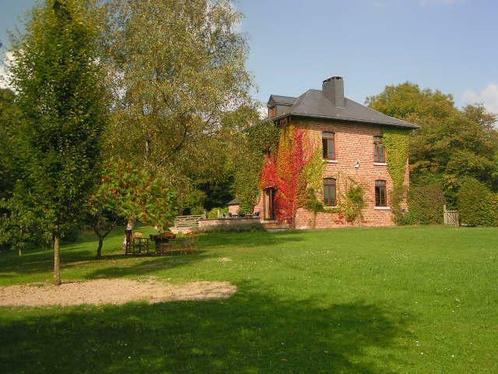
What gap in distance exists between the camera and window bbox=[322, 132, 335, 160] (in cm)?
3306

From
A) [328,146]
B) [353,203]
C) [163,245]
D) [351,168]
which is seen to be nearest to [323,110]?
[328,146]

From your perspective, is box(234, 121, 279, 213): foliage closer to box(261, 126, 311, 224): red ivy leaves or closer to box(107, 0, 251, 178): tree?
box(261, 126, 311, 224): red ivy leaves

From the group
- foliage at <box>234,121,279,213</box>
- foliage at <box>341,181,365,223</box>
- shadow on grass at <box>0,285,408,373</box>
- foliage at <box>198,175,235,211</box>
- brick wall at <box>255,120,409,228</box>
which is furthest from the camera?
foliage at <box>198,175,235,211</box>

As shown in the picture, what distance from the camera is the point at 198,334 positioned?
680 cm

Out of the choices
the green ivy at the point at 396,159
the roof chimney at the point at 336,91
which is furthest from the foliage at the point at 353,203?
the roof chimney at the point at 336,91

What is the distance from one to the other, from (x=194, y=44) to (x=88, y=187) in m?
9.99

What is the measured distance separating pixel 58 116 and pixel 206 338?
748 cm

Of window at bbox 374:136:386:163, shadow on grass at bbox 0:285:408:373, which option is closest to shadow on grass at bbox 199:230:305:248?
window at bbox 374:136:386:163

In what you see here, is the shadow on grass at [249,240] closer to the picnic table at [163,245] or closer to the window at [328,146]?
the picnic table at [163,245]

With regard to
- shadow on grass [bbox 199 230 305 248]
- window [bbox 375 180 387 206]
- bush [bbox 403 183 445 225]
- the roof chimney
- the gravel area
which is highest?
the roof chimney

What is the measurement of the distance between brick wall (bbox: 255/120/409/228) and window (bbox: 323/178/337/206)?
30cm

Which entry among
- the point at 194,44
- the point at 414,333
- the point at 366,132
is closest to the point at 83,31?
the point at 194,44

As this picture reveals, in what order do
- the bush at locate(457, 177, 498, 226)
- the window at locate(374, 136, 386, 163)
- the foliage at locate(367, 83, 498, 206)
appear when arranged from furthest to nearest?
the foliage at locate(367, 83, 498, 206) → the window at locate(374, 136, 386, 163) → the bush at locate(457, 177, 498, 226)

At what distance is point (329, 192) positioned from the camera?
1302 inches
